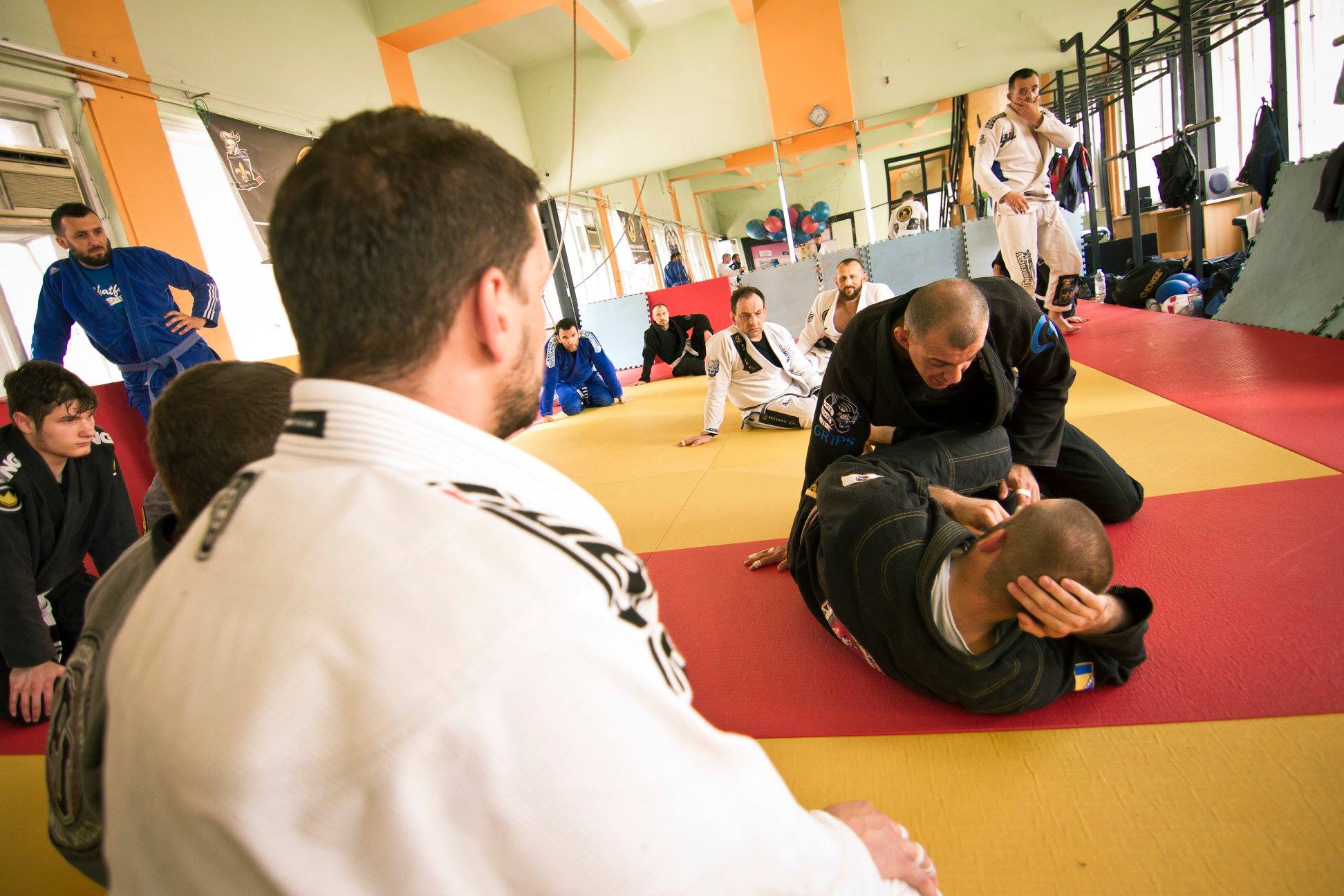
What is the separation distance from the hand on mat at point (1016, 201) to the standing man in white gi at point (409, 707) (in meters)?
6.51

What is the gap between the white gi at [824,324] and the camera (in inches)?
209

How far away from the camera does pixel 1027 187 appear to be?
5934mm

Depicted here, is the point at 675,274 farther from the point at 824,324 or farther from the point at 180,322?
the point at 180,322

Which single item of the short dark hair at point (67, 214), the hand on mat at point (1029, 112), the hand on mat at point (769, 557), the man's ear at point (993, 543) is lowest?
the hand on mat at point (769, 557)

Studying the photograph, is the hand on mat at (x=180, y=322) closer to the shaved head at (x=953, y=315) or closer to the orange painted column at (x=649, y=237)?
the shaved head at (x=953, y=315)

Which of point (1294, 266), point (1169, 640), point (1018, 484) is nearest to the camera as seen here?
point (1169, 640)

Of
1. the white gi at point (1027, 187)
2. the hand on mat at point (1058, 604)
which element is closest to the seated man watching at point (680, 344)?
the white gi at point (1027, 187)

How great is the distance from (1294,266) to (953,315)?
491cm

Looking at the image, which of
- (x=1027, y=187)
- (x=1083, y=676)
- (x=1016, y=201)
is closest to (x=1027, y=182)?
(x=1027, y=187)

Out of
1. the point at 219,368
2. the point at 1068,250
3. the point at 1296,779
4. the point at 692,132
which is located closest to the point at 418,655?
the point at 219,368

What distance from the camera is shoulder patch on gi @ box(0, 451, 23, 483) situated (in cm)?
250

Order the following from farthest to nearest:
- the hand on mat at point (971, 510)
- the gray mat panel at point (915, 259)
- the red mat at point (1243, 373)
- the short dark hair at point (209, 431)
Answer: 1. the gray mat panel at point (915, 259)
2. the red mat at point (1243, 373)
3. the hand on mat at point (971, 510)
4. the short dark hair at point (209, 431)

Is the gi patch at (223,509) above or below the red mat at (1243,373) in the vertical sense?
above

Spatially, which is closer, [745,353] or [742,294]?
[742,294]
